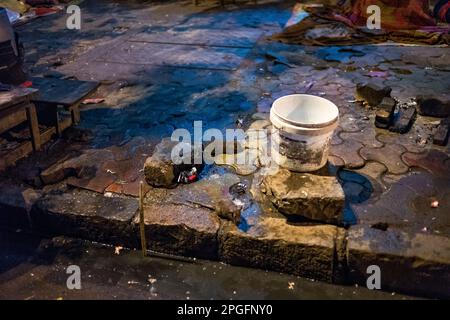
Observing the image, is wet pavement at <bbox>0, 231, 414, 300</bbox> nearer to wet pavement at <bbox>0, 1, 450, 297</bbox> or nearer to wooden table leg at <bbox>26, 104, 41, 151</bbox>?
wet pavement at <bbox>0, 1, 450, 297</bbox>

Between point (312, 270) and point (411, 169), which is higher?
point (411, 169)

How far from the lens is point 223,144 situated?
4.24 metres

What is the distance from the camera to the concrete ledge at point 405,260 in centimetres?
271

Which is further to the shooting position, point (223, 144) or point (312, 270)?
point (223, 144)

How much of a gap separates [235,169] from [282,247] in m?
1.12

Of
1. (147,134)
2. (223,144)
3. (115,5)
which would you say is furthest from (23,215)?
(115,5)

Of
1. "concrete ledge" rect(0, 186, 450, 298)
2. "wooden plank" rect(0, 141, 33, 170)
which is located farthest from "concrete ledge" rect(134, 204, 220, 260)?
"wooden plank" rect(0, 141, 33, 170)

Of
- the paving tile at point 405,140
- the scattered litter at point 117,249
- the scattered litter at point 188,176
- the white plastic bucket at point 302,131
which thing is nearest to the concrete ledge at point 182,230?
the scattered litter at point 117,249

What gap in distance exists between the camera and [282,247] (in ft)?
9.59

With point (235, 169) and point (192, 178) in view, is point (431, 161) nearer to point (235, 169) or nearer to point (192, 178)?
point (235, 169)

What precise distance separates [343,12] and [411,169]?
604 centimetres

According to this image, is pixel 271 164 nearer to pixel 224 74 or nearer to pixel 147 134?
pixel 147 134

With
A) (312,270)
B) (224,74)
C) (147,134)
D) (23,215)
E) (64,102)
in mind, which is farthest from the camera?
(224,74)

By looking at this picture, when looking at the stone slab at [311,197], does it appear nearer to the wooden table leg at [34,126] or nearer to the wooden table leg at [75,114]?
the wooden table leg at [34,126]
